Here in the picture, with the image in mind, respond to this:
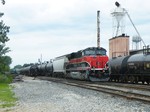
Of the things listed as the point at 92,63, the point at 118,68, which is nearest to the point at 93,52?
the point at 92,63

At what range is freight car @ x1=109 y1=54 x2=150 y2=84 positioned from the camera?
109ft

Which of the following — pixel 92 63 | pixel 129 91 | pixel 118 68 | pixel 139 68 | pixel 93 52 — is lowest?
pixel 129 91

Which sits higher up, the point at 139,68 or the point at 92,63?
the point at 92,63

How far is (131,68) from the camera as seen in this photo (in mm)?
36625

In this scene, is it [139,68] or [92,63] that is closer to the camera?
[139,68]

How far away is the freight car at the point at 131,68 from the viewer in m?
33.1

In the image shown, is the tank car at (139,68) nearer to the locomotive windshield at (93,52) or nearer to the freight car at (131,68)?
the freight car at (131,68)

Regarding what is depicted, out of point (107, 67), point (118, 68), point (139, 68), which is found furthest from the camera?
point (118, 68)

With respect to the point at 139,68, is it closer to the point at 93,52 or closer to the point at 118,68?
the point at 118,68

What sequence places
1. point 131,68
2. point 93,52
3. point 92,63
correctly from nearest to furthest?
point 131,68 → point 92,63 → point 93,52

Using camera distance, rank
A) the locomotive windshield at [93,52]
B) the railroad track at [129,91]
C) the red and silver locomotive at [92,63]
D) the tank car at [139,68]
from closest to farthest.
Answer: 1. the railroad track at [129,91]
2. the tank car at [139,68]
3. the red and silver locomotive at [92,63]
4. the locomotive windshield at [93,52]

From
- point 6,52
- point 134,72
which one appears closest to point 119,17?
point 6,52

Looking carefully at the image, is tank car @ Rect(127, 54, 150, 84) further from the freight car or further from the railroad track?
the railroad track

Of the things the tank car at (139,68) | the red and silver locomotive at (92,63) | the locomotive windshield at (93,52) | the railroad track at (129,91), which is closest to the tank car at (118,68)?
the tank car at (139,68)
